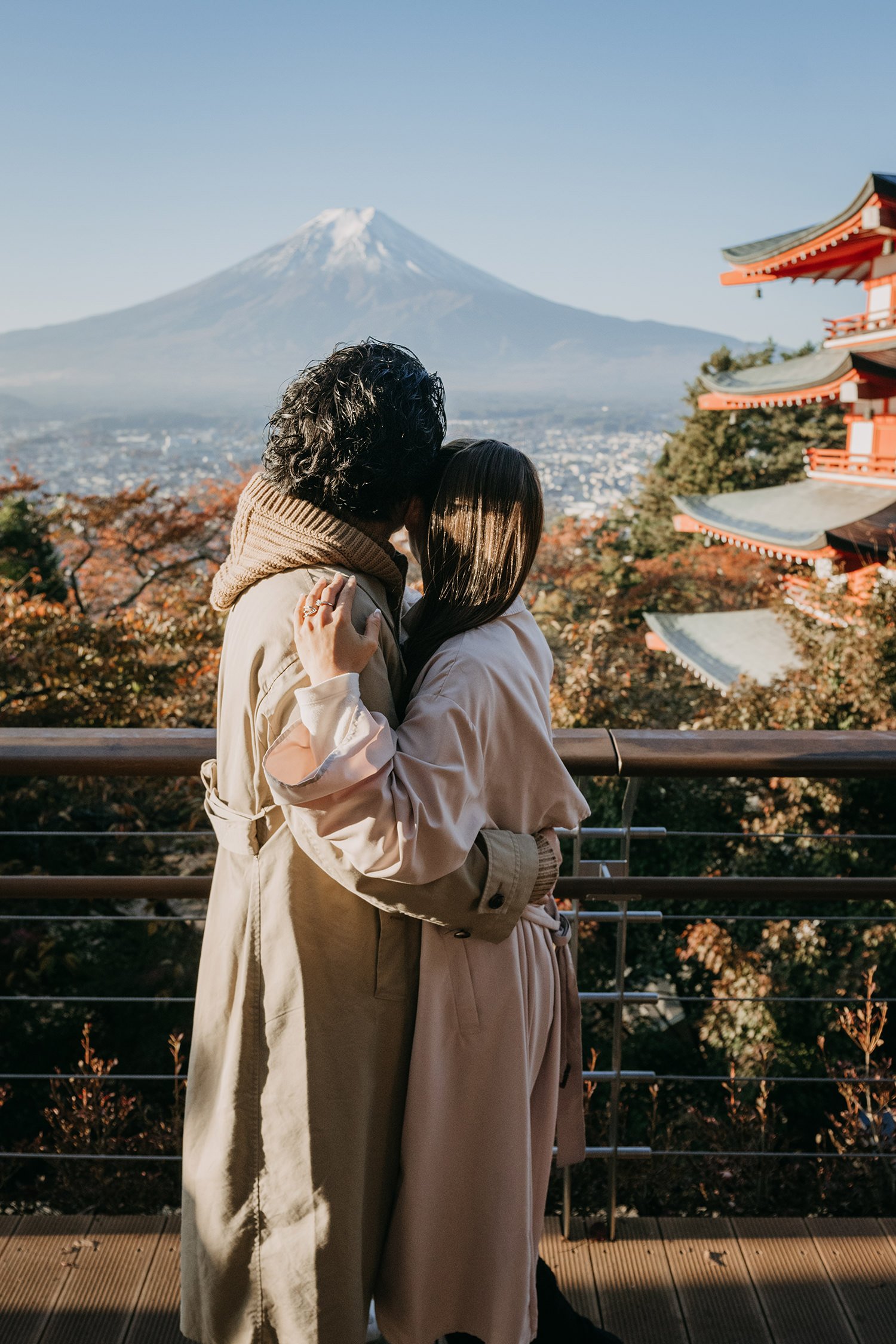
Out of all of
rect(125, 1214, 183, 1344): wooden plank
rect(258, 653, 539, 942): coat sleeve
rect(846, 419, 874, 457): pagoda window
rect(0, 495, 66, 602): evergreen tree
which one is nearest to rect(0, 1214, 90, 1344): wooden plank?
rect(125, 1214, 183, 1344): wooden plank

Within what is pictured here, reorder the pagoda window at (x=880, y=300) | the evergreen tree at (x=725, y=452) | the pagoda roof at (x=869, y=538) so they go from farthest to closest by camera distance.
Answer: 1. the evergreen tree at (x=725, y=452)
2. the pagoda window at (x=880, y=300)
3. the pagoda roof at (x=869, y=538)

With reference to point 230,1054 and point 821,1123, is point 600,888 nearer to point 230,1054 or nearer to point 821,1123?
point 230,1054

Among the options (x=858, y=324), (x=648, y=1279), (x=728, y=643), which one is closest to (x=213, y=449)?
(x=858, y=324)

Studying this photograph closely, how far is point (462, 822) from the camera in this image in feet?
3.55

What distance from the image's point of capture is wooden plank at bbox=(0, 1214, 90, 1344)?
5.10ft

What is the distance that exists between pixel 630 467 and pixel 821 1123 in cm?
4147

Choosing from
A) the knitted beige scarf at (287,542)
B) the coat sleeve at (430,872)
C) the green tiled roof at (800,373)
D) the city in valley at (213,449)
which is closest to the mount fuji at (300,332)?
the city in valley at (213,449)

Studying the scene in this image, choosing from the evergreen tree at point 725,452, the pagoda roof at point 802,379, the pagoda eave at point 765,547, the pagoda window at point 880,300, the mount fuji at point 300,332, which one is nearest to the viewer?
the pagoda eave at point 765,547

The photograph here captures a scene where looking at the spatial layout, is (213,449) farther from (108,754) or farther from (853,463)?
(108,754)

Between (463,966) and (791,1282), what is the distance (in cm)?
98

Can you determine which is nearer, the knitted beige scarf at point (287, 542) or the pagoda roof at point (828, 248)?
the knitted beige scarf at point (287, 542)

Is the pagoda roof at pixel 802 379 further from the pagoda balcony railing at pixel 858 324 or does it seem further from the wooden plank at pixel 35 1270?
the wooden plank at pixel 35 1270

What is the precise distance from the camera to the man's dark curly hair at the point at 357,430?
1088 millimetres

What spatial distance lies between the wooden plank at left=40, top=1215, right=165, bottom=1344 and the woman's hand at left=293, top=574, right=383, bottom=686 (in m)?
1.20
